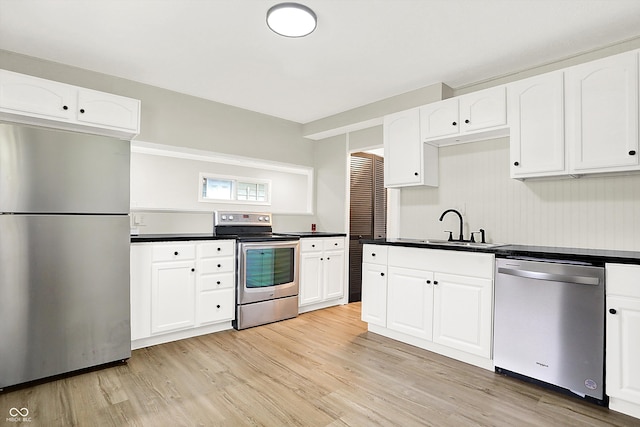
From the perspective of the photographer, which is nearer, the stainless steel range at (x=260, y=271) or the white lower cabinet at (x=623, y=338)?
the white lower cabinet at (x=623, y=338)

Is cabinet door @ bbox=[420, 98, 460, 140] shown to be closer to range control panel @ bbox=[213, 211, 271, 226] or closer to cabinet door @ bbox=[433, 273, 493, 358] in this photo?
cabinet door @ bbox=[433, 273, 493, 358]

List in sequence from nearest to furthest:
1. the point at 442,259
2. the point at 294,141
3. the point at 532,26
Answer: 1. the point at 532,26
2. the point at 442,259
3. the point at 294,141

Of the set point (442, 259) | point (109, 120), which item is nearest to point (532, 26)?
point (442, 259)

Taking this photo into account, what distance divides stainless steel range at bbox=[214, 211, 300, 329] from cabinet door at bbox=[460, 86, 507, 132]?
2.16m

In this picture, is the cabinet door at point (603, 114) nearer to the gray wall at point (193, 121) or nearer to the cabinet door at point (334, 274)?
the cabinet door at point (334, 274)

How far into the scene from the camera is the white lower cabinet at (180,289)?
2939mm

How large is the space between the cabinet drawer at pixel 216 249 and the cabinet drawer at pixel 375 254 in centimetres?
137

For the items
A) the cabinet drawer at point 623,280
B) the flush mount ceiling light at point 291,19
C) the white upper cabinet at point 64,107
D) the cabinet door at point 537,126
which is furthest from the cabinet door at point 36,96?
the cabinet drawer at point 623,280

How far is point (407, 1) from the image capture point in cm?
213

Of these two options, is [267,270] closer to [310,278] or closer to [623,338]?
[310,278]

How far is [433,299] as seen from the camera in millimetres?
2885

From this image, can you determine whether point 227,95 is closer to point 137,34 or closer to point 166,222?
point 137,34

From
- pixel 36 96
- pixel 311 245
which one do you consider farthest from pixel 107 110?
pixel 311 245

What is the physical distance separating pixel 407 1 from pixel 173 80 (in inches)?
91.6
